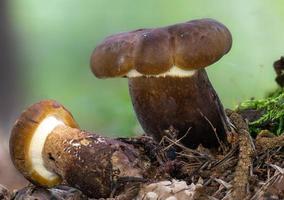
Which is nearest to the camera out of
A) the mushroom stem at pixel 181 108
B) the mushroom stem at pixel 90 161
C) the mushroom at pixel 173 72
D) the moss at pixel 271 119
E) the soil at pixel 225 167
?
the soil at pixel 225 167

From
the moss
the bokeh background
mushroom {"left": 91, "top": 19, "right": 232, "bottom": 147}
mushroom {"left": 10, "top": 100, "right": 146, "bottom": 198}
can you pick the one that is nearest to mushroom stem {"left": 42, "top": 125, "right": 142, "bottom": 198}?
mushroom {"left": 10, "top": 100, "right": 146, "bottom": 198}

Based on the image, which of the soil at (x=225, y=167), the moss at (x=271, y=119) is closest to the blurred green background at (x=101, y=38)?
the moss at (x=271, y=119)

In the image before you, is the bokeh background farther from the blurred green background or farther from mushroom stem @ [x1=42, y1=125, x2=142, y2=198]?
mushroom stem @ [x1=42, y1=125, x2=142, y2=198]

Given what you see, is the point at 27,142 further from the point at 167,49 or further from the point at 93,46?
the point at 93,46

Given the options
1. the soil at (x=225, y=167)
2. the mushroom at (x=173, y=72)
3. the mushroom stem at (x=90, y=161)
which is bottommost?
the soil at (x=225, y=167)

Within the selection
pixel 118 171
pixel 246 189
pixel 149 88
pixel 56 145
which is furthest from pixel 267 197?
pixel 56 145

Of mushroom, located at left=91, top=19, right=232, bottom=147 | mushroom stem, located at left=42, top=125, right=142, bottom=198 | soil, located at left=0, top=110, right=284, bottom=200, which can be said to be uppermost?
mushroom, located at left=91, top=19, right=232, bottom=147

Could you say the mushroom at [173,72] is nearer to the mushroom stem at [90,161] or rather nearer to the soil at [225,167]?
the soil at [225,167]
